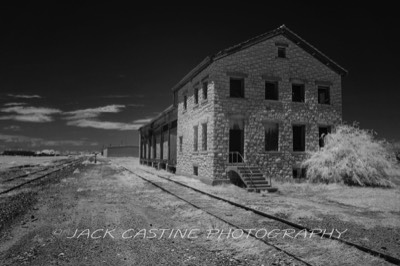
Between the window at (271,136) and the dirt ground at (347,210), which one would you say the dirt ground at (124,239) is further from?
the window at (271,136)

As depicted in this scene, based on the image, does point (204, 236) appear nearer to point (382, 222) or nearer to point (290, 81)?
A: point (382, 222)

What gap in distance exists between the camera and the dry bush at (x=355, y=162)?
17062 mm

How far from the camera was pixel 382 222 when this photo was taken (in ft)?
28.2

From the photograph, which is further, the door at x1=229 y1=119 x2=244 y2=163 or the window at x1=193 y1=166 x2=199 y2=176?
the window at x1=193 y1=166 x2=199 y2=176

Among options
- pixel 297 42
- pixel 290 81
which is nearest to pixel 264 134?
pixel 290 81

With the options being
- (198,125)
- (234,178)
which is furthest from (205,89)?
(234,178)

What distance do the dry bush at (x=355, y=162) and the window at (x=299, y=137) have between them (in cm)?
163

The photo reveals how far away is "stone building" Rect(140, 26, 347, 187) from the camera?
18.1 metres

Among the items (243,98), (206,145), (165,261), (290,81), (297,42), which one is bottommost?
(165,261)

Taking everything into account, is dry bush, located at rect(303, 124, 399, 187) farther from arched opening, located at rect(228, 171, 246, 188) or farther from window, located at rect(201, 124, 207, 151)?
window, located at rect(201, 124, 207, 151)

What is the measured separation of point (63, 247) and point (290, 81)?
16732mm

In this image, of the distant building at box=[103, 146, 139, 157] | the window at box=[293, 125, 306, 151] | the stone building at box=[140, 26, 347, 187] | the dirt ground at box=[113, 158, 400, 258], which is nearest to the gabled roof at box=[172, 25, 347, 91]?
the stone building at box=[140, 26, 347, 187]

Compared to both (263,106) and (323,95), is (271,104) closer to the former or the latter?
(263,106)

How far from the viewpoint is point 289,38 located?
1994 centimetres
